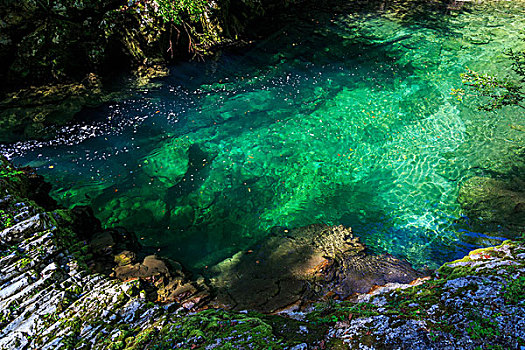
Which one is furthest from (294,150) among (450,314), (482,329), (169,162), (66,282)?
(482,329)

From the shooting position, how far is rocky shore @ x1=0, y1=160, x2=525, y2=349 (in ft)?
10.5

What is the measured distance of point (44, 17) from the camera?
950 centimetres

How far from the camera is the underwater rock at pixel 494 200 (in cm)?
598

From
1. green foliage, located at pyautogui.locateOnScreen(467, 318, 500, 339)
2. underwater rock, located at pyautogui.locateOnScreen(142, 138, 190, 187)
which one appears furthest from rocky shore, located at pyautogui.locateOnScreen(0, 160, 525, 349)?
underwater rock, located at pyautogui.locateOnScreen(142, 138, 190, 187)

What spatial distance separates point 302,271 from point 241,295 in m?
1.11

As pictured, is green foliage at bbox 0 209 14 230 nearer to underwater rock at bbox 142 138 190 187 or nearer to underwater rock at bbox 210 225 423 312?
underwater rock at bbox 210 225 423 312

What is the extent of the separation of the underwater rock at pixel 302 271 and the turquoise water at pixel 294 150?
41 cm

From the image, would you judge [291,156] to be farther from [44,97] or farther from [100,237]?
[44,97]

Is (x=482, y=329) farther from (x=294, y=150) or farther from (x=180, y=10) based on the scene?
(x=180, y=10)

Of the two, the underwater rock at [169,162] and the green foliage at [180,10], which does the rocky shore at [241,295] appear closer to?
the underwater rock at [169,162]

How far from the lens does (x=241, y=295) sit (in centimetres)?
487

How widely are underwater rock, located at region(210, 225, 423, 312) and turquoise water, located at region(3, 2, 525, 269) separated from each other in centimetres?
41

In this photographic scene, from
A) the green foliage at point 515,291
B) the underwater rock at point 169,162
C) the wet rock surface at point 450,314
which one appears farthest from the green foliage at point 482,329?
the underwater rock at point 169,162

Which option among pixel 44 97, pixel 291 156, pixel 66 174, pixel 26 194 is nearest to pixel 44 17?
pixel 44 97
